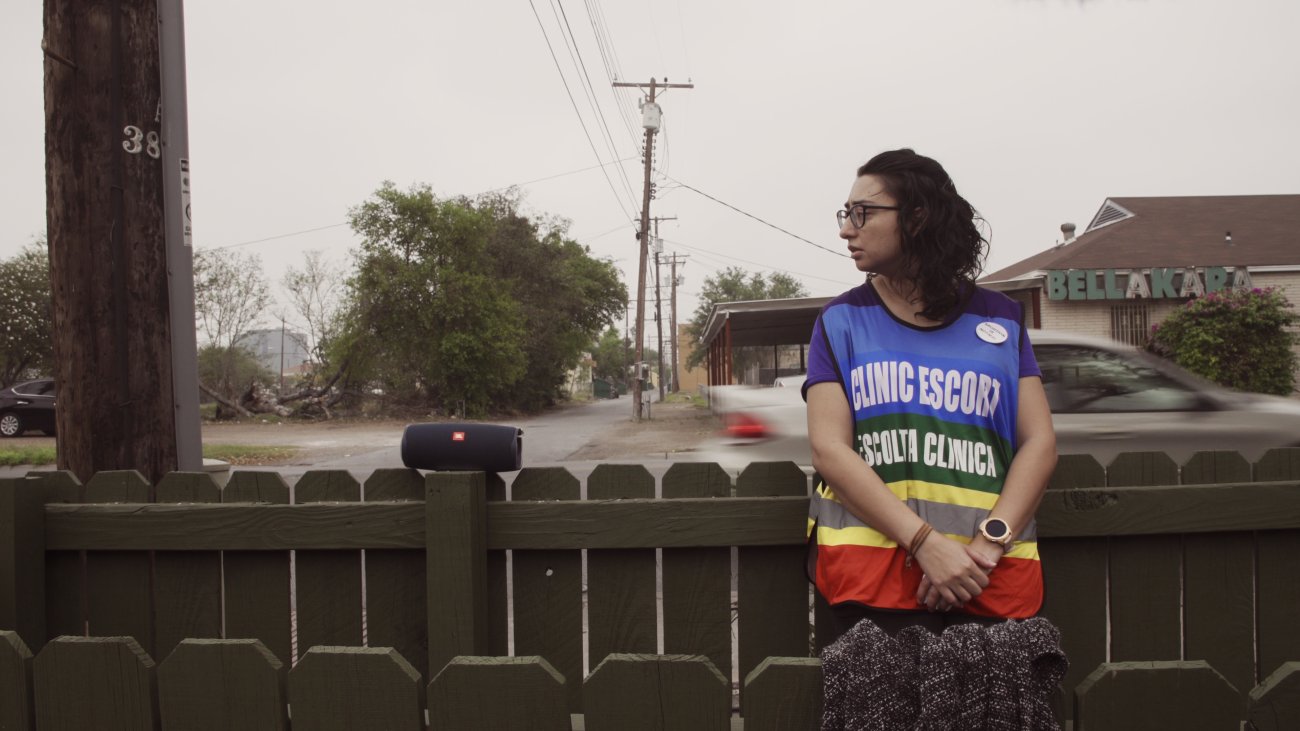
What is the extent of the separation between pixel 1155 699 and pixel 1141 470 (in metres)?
1.04

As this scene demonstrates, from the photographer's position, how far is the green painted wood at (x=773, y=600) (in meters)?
2.25

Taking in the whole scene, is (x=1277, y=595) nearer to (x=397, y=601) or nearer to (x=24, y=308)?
(x=397, y=601)

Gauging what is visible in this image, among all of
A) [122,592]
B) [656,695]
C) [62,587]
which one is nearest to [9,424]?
[62,587]

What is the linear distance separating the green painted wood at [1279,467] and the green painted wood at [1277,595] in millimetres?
180

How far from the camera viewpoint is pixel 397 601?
2352 millimetres

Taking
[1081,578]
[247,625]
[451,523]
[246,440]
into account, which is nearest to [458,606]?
[451,523]

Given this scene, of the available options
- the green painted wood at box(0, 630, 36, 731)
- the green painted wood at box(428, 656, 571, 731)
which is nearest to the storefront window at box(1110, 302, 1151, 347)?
the green painted wood at box(428, 656, 571, 731)

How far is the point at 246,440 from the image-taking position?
20938mm

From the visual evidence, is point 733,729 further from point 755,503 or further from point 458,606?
point 458,606

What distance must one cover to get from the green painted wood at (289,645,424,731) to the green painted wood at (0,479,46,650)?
1.16m

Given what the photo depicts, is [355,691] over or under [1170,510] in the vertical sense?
under

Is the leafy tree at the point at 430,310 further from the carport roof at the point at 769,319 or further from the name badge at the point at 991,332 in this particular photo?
the name badge at the point at 991,332

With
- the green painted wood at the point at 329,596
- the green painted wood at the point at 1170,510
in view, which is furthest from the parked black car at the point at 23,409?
the green painted wood at the point at 1170,510

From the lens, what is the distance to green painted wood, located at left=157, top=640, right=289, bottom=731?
5.66 ft
